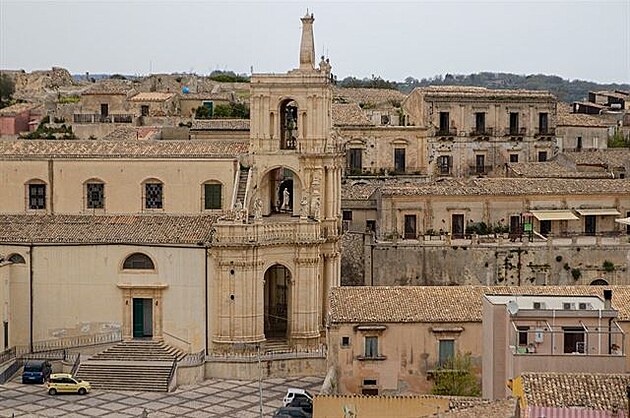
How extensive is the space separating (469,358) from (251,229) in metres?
11.8

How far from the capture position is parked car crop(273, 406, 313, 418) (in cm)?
3866

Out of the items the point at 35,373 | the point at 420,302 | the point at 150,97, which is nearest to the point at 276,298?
the point at 35,373

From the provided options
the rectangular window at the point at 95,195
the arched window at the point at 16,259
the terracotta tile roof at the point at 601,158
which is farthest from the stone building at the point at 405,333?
the terracotta tile roof at the point at 601,158

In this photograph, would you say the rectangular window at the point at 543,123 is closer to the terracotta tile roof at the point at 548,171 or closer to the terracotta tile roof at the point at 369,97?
the terracotta tile roof at the point at 548,171

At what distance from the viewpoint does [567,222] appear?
198 feet

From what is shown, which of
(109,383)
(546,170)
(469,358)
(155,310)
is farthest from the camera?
(546,170)

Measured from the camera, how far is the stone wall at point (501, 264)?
57.9 m

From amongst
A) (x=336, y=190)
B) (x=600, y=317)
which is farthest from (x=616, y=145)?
(x=600, y=317)

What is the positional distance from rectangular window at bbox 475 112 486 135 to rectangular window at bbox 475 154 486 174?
4.67 feet

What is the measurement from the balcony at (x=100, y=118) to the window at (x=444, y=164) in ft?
69.8

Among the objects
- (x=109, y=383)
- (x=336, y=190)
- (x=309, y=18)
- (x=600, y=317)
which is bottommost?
(x=109, y=383)

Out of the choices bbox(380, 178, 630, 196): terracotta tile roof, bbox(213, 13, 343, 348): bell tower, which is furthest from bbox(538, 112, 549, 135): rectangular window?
bbox(213, 13, 343, 348): bell tower

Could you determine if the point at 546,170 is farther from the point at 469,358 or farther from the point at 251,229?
the point at 469,358

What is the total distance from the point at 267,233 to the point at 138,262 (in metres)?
5.25
